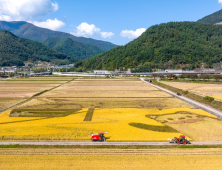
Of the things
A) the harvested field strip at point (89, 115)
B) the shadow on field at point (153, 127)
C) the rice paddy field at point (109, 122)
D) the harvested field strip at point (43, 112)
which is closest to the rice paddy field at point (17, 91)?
the harvested field strip at point (43, 112)

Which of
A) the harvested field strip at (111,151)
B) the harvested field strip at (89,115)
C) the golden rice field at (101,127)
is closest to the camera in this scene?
the harvested field strip at (111,151)

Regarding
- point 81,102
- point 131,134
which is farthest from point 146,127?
point 81,102

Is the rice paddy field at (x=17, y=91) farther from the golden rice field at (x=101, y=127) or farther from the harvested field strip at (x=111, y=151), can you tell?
the harvested field strip at (x=111, y=151)

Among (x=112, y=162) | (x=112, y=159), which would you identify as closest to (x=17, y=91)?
(x=112, y=159)

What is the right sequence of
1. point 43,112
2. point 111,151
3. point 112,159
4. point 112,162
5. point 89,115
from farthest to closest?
point 43,112, point 89,115, point 111,151, point 112,159, point 112,162

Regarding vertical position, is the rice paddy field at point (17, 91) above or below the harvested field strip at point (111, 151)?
above

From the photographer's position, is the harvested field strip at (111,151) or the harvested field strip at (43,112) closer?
the harvested field strip at (111,151)

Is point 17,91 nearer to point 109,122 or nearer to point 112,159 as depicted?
point 109,122

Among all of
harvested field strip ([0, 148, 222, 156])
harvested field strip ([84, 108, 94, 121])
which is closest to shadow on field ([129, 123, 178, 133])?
harvested field strip ([0, 148, 222, 156])
